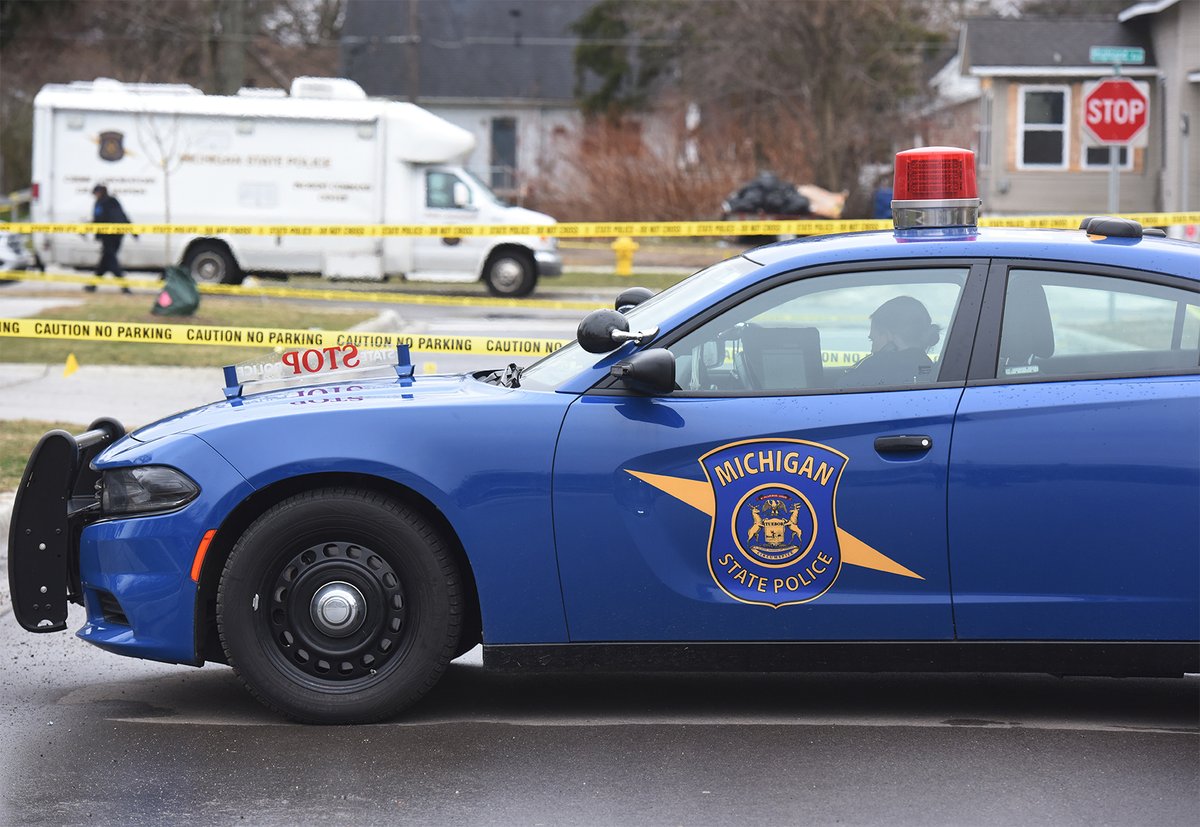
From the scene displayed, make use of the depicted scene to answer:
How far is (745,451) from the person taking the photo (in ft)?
15.7

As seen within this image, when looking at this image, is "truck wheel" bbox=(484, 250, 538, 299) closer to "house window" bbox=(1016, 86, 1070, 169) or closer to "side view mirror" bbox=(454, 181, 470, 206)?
"side view mirror" bbox=(454, 181, 470, 206)

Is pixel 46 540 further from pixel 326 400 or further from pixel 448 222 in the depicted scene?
pixel 448 222

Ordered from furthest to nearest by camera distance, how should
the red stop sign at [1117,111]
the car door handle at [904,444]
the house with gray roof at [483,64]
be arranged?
the house with gray roof at [483,64] < the red stop sign at [1117,111] < the car door handle at [904,444]

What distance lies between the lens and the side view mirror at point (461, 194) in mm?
24000

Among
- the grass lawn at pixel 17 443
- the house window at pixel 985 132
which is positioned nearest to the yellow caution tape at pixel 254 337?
the grass lawn at pixel 17 443

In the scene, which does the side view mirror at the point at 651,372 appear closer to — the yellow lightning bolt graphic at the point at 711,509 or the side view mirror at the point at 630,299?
the yellow lightning bolt graphic at the point at 711,509

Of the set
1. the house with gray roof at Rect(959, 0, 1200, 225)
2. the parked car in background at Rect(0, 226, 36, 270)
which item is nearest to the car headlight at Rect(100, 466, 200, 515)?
the parked car in background at Rect(0, 226, 36, 270)

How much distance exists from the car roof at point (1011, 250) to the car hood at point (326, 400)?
1050 millimetres

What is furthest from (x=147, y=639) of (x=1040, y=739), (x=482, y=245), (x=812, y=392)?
(x=482, y=245)

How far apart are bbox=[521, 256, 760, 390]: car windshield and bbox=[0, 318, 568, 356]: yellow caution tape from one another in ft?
12.4

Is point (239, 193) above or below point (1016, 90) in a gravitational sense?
below

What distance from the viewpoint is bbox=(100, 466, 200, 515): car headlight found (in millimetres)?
4973

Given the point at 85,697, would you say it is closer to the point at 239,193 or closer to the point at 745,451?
the point at 745,451

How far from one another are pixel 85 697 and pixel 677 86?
41501mm
